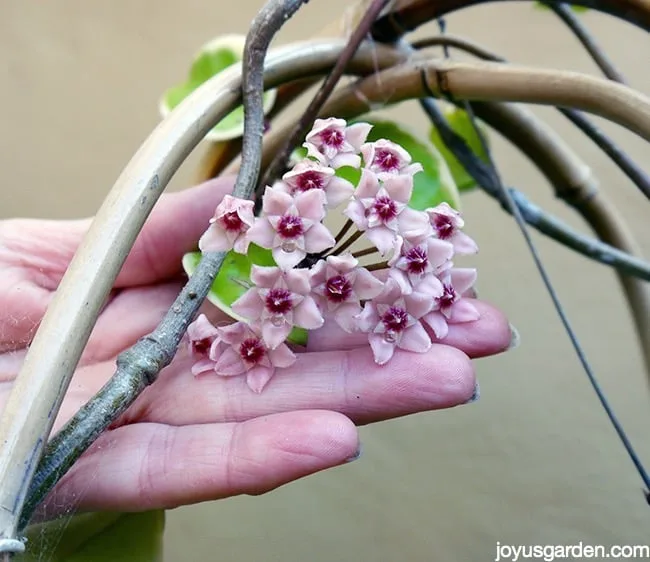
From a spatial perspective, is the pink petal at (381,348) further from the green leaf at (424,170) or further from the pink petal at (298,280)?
the green leaf at (424,170)

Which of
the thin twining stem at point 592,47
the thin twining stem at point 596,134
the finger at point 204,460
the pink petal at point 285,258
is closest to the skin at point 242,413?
the finger at point 204,460

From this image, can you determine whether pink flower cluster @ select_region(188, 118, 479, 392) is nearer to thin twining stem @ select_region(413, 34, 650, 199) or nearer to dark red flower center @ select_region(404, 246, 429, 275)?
dark red flower center @ select_region(404, 246, 429, 275)

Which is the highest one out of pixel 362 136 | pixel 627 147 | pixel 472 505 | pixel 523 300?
pixel 362 136

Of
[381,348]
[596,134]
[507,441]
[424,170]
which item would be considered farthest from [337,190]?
[507,441]

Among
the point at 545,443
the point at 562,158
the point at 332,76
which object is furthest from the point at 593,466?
the point at 332,76

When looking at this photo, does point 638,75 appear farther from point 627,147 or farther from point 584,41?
point 584,41
